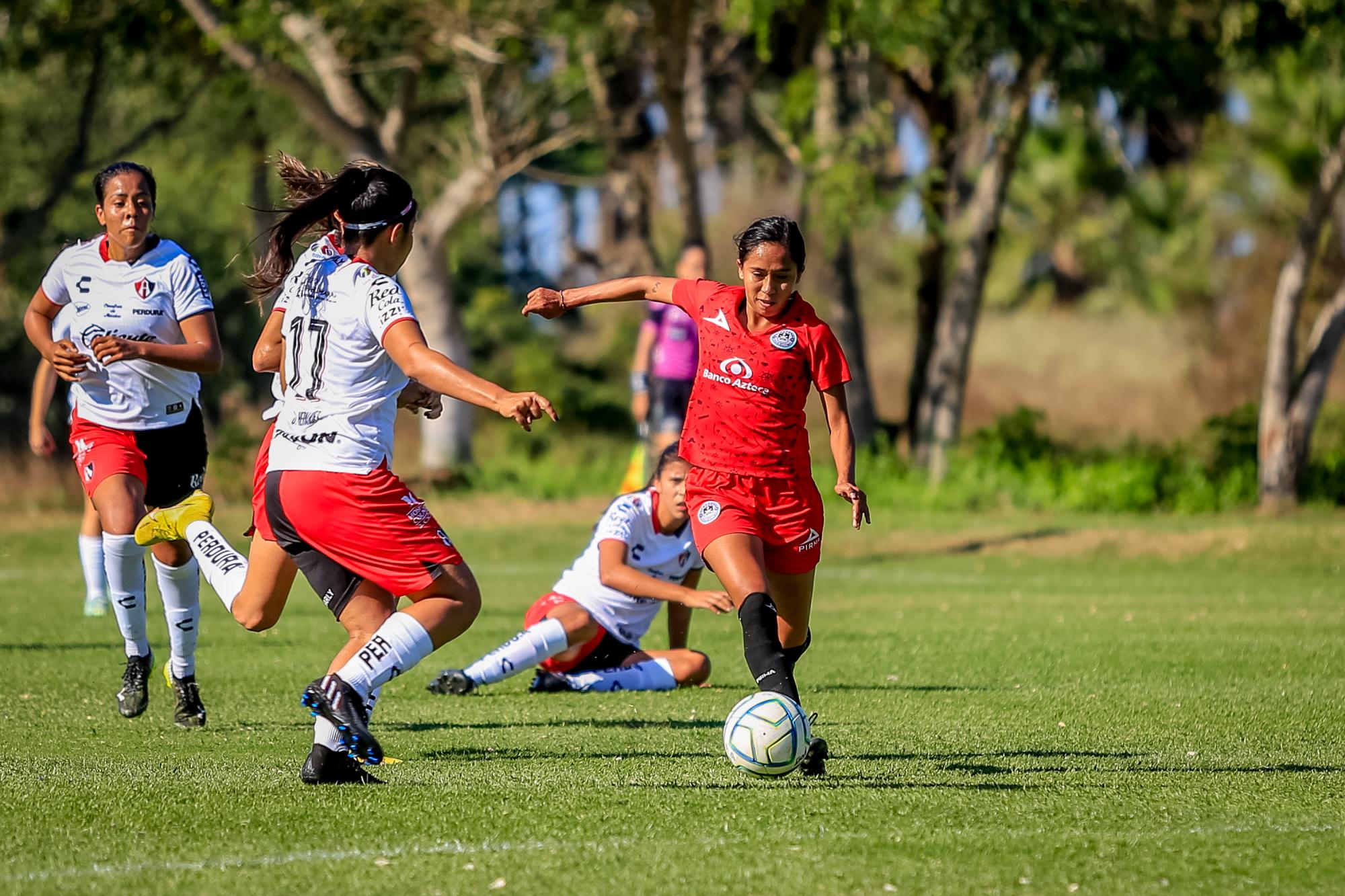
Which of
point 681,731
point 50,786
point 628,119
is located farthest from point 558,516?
point 50,786

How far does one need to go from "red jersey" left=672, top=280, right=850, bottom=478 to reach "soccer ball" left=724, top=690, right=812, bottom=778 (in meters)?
1.02

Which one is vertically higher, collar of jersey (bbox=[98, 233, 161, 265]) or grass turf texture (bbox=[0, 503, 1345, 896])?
collar of jersey (bbox=[98, 233, 161, 265])

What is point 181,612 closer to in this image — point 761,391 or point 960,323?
point 761,391

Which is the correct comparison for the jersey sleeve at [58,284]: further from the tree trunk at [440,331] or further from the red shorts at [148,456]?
the tree trunk at [440,331]

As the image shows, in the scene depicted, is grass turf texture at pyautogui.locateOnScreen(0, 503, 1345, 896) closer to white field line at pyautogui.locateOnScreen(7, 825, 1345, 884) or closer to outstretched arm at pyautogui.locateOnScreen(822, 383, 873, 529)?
white field line at pyautogui.locateOnScreen(7, 825, 1345, 884)

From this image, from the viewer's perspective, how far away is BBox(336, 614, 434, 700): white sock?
550 cm

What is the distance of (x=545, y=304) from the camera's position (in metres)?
6.34

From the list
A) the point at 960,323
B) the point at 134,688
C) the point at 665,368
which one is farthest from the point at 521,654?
the point at 960,323

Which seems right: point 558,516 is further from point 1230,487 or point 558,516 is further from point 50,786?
point 50,786

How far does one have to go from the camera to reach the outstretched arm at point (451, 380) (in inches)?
196

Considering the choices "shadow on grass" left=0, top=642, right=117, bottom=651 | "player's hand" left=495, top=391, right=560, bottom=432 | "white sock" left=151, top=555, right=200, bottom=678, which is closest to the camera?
"player's hand" left=495, top=391, right=560, bottom=432

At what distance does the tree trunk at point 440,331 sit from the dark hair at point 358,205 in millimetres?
16773

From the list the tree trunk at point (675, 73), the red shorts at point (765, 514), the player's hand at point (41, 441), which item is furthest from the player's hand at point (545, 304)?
the tree trunk at point (675, 73)

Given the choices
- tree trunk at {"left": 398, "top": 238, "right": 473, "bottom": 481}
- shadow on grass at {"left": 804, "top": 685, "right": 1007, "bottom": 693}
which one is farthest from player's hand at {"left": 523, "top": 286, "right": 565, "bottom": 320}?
tree trunk at {"left": 398, "top": 238, "right": 473, "bottom": 481}
